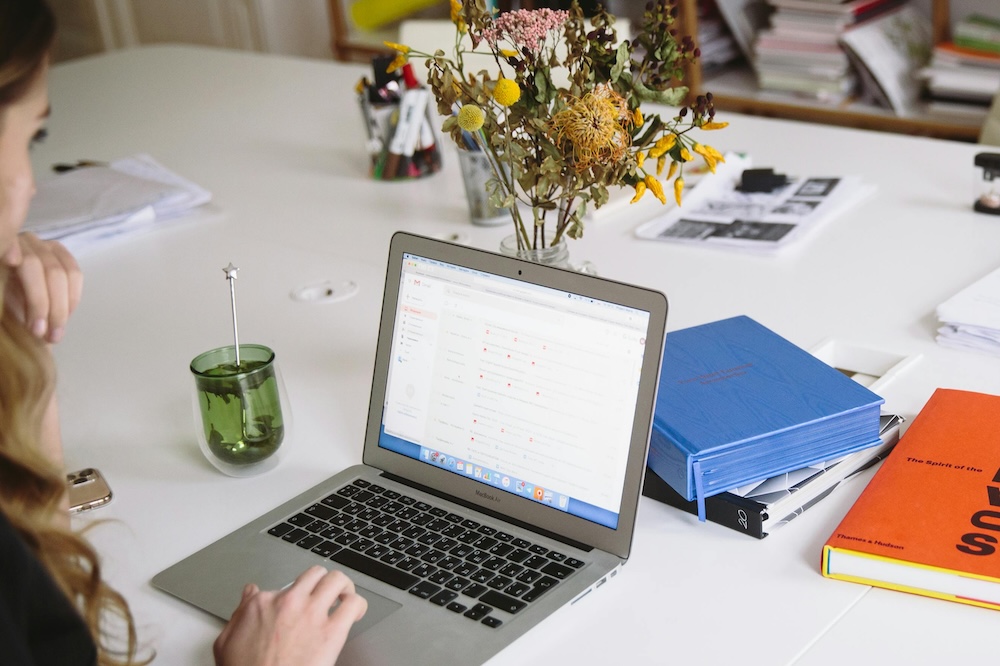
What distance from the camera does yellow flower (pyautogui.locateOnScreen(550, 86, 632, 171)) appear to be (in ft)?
3.60

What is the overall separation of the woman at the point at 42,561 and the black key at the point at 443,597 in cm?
7

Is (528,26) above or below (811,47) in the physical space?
above

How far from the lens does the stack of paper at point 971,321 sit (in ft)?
4.16

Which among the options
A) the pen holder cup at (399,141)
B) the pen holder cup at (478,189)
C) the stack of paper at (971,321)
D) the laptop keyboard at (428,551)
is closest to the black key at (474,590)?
the laptop keyboard at (428,551)

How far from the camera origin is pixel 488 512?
1028 millimetres

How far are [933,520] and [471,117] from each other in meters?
0.60

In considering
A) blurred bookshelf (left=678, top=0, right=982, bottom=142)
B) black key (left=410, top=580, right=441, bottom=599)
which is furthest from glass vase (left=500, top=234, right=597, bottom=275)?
blurred bookshelf (left=678, top=0, right=982, bottom=142)

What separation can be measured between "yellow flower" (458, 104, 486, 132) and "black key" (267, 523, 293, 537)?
452 millimetres

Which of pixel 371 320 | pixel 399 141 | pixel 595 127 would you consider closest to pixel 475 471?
pixel 595 127

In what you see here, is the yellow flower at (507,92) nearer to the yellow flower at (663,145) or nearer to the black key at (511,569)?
the yellow flower at (663,145)

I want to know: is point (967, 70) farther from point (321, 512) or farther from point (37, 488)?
point (37, 488)

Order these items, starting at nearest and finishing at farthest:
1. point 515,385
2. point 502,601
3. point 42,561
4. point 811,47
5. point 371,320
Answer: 1. point 42,561
2. point 502,601
3. point 515,385
4. point 371,320
5. point 811,47

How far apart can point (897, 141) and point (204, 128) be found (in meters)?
1.47

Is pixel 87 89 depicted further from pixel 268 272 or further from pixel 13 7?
pixel 13 7
